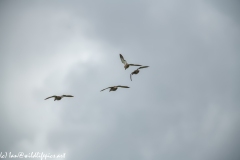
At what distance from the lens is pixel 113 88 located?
55.8 metres

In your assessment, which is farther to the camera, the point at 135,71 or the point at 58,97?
the point at 58,97

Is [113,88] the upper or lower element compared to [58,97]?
lower

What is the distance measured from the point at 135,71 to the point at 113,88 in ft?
16.9

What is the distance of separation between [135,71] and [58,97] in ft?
56.7

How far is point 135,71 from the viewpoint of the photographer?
56.3 m

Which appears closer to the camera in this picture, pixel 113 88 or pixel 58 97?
pixel 113 88

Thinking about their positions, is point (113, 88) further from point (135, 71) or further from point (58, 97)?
point (58, 97)

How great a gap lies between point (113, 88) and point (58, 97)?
43.2 ft

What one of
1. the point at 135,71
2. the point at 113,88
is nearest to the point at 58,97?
the point at 113,88

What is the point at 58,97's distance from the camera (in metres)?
62.1
